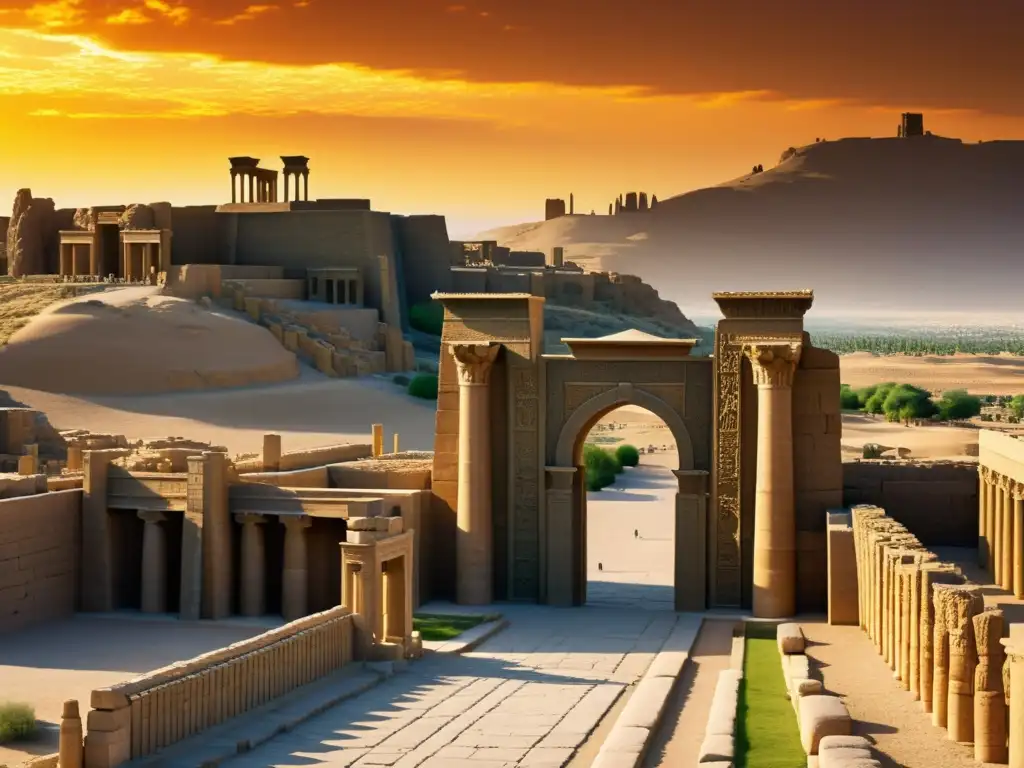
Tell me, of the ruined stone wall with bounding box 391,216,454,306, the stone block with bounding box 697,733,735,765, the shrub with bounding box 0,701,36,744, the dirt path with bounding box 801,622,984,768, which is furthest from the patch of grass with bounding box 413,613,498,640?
the ruined stone wall with bounding box 391,216,454,306

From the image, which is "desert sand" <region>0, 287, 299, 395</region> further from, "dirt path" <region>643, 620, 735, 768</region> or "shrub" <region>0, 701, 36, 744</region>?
"shrub" <region>0, 701, 36, 744</region>

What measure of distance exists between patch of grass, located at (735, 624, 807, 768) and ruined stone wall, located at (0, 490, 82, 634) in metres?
10.6

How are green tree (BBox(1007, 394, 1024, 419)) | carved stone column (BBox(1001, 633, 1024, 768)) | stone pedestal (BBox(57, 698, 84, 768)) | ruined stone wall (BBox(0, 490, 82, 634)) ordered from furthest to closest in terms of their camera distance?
Result: 1. green tree (BBox(1007, 394, 1024, 419))
2. ruined stone wall (BBox(0, 490, 82, 634))
3. stone pedestal (BBox(57, 698, 84, 768))
4. carved stone column (BBox(1001, 633, 1024, 768))

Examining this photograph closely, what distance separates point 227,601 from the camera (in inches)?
1067

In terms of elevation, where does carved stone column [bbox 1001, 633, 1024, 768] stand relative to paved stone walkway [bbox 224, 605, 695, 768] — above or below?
above

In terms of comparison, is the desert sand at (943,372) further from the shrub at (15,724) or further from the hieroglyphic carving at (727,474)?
the shrub at (15,724)

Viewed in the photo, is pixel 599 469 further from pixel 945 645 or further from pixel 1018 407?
pixel 945 645

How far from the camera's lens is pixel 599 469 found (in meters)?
52.7

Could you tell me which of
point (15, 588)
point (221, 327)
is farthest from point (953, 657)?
point (221, 327)

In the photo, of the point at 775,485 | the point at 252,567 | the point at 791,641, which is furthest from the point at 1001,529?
the point at 252,567

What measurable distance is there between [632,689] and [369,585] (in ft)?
12.2

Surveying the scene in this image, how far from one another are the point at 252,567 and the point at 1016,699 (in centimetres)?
1573

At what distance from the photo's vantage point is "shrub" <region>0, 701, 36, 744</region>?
18.7 m

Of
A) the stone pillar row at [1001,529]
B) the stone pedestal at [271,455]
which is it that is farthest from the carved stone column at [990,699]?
the stone pedestal at [271,455]
